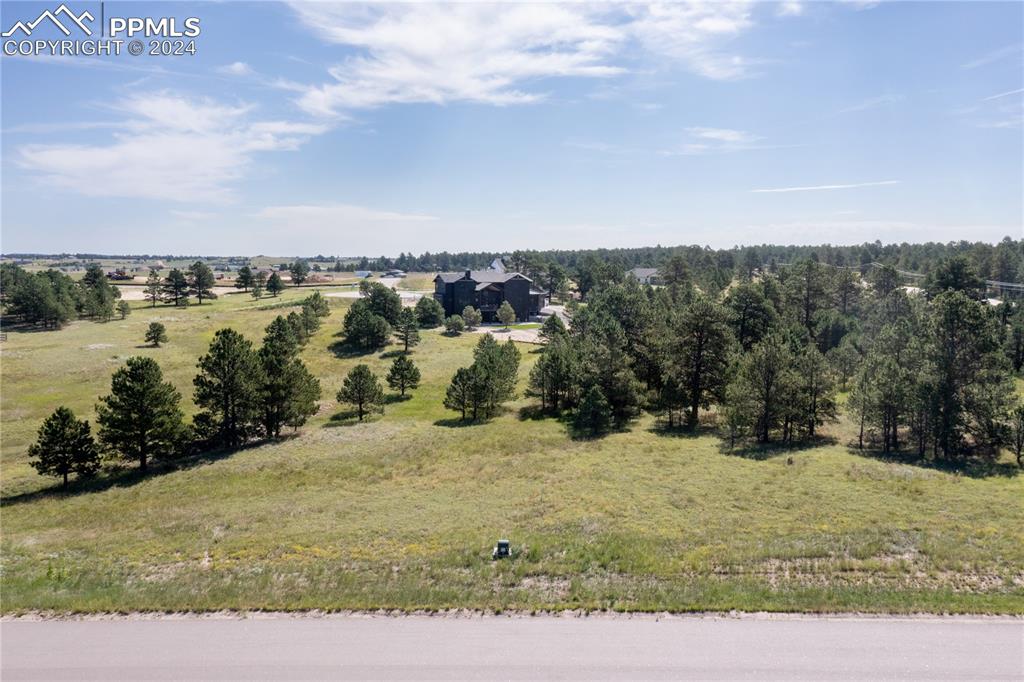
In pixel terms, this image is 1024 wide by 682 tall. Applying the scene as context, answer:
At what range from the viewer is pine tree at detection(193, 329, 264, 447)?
40.1 meters

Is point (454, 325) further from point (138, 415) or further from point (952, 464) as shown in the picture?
point (952, 464)

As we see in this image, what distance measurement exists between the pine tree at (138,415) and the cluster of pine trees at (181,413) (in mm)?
52

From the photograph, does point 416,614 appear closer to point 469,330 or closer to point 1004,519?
point 1004,519

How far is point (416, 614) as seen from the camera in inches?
638

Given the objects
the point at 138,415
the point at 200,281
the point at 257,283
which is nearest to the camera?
the point at 138,415

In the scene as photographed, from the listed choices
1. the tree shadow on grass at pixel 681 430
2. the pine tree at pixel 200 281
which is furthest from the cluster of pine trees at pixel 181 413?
the pine tree at pixel 200 281

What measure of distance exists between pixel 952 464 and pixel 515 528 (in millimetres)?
29685

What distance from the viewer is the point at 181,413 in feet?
122

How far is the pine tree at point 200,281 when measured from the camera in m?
124

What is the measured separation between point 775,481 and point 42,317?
11636 cm

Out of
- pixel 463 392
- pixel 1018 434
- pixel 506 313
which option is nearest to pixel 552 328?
pixel 506 313

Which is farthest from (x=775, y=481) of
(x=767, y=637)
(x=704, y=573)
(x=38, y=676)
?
(x=38, y=676)

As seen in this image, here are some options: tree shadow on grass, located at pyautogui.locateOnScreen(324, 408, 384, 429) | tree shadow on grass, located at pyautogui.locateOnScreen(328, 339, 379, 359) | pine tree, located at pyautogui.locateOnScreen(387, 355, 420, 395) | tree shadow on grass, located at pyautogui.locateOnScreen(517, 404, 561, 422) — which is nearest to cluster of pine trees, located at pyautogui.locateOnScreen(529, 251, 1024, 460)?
tree shadow on grass, located at pyautogui.locateOnScreen(517, 404, 561, 422)

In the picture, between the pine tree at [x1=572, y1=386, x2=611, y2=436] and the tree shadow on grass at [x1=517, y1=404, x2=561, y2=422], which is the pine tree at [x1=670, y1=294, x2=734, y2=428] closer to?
the pine tree at [x1=572, y1=386, x2=611, y2=436]
